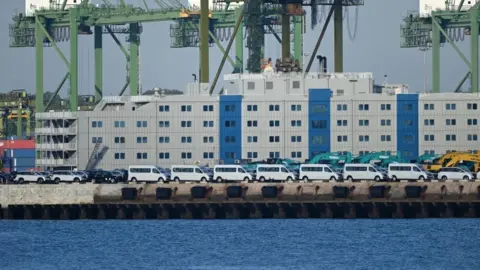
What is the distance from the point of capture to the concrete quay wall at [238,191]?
425 ft

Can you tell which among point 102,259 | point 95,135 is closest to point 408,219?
point 102,259

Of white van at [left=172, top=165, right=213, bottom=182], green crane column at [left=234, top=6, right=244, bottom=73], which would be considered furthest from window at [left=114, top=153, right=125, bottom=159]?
green crane column at [left=234, top=6, right=244, bottom=73]

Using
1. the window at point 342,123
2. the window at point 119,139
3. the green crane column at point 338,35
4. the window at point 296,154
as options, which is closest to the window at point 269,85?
the window at point 296,154

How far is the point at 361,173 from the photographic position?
137 meters

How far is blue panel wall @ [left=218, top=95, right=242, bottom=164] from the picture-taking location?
6398 inches

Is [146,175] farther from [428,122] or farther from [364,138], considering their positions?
[428,122]

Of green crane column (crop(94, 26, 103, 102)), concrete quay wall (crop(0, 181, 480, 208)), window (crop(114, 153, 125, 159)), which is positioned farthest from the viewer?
green crane column (crop(94, 26, 103, 102))

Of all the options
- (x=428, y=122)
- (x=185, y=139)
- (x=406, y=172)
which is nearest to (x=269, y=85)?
(x=185, y=139)

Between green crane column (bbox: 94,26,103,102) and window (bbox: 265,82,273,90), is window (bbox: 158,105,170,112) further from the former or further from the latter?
green crane column (bbox: 94,26,103,102)

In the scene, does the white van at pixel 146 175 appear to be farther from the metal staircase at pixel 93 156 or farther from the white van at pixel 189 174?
the metal staircase at pixel 93 156

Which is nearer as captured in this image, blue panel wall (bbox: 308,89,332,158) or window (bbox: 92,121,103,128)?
blue panel wall (bbox: 308,89,332,158)

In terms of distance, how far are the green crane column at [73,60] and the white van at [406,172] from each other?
56453 mm

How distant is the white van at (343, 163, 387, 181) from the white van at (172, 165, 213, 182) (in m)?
11.0

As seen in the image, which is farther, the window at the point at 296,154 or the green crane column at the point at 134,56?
the green crane column at the point at 134,56
